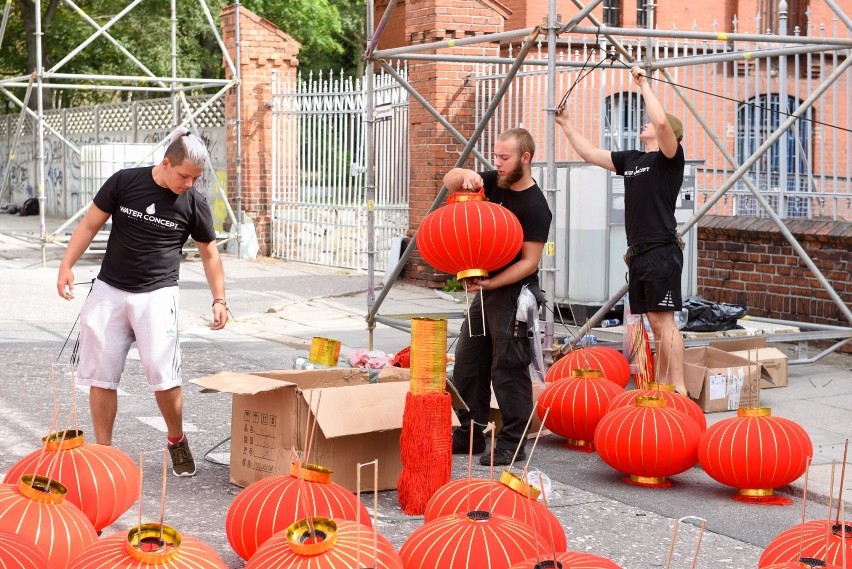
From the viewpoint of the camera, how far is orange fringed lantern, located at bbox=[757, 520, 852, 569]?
3.81 metres

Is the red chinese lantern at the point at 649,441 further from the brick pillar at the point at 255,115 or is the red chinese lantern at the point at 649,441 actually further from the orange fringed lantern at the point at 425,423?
the brick pillar at the point at 255,115

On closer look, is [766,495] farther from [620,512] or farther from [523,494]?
[523,494]

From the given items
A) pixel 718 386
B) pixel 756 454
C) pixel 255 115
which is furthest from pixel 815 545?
pixel 255 115

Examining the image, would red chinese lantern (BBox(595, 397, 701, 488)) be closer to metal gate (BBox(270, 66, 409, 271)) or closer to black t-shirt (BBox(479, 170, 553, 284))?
black t-shirt (BBox(479, 170, 553, 284))

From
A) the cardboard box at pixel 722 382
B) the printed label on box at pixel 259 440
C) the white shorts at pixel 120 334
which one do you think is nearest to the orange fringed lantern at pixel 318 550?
the printed label on box at pixel 259 440

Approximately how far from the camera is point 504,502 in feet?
14.2

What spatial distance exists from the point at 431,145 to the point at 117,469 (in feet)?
32.6

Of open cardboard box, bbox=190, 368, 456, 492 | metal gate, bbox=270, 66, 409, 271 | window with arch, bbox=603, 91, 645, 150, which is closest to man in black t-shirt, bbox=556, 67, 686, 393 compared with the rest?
open cardboard box, bbox=190, 368, 456, 492

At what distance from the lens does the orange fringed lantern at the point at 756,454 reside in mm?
5832

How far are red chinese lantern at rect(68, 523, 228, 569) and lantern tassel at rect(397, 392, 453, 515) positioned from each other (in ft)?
6.86

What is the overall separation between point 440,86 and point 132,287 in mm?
8760

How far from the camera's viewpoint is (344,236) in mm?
16891

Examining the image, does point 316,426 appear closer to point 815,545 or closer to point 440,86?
point 815,545

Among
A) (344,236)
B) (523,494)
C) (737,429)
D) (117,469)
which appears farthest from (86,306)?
(344,236)
